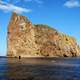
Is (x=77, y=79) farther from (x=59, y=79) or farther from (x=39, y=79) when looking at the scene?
(x=39, y=79)

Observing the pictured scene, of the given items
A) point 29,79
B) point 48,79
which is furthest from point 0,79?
point 48,79

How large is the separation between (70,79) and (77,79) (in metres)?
1.56

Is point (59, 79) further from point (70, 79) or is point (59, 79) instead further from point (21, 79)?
point (21, 79)

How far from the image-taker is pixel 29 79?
56.1 m

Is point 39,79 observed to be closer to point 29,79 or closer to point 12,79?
point 29,79

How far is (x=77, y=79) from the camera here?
190 ft

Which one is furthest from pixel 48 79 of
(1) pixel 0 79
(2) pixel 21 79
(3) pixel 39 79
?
(1) pixel 0 79

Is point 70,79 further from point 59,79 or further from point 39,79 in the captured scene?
point 39,79

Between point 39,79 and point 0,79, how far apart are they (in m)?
8.45

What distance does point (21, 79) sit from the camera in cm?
5559

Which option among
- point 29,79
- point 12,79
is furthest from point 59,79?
point 12,79

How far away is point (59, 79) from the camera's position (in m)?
57.7

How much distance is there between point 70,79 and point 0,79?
1535 centimetres

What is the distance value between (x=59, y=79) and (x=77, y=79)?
402 centimetres
